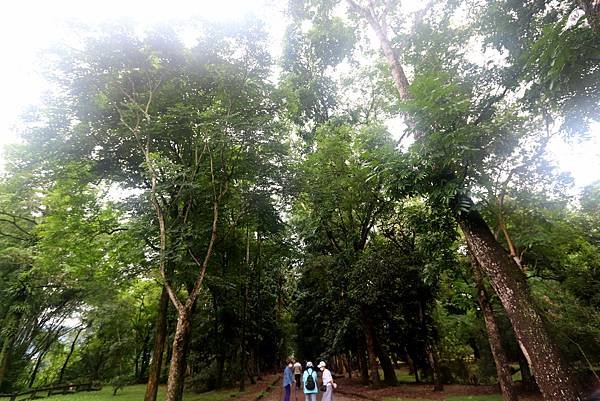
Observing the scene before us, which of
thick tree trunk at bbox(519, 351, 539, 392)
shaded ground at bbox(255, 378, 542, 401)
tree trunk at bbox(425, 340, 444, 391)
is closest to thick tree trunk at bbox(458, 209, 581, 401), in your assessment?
shaded ground at bbox(255, 378, 542, 401)

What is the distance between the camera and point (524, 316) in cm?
535

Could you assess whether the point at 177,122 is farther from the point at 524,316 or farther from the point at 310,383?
the point at 524,316

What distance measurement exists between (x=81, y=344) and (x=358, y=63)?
133ft

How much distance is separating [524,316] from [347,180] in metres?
11.1

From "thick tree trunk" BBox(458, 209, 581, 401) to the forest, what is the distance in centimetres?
3

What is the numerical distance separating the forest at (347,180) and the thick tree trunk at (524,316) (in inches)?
1.1

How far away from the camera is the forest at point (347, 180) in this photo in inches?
235

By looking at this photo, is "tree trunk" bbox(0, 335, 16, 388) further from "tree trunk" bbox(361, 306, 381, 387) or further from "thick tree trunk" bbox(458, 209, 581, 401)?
"thick tree trunk" bbox(458, 209, 581, 401)

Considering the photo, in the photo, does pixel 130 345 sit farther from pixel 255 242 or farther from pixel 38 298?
pixel 255 242

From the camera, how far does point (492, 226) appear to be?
11.3m

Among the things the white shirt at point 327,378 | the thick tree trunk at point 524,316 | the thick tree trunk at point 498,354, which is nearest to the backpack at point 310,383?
the white shirt at point 327,378

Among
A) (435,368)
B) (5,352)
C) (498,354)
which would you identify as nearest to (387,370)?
(435,368)

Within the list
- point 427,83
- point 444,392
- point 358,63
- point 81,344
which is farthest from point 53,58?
point 81,344

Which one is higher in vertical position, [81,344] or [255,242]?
[255,242]
